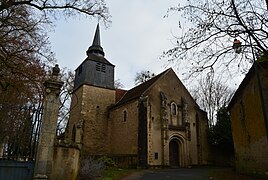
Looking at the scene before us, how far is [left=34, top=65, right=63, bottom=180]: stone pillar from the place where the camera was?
8.10 m

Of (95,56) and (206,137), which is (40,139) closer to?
(206,137)

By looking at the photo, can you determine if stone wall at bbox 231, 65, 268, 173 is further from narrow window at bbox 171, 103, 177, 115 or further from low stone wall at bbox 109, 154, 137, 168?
low stone wall at bbox 109, 154, 137, 168

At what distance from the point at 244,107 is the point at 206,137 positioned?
35.3 feet

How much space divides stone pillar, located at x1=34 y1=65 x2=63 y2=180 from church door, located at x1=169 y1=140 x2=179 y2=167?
1679 cm

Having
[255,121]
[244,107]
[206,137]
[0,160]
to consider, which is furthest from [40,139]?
[206,137]

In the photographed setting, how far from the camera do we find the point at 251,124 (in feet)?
49.1

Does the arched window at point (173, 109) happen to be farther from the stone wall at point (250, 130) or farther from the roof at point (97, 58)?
the roof at point (97, 58)

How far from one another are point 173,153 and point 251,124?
34.3 feet

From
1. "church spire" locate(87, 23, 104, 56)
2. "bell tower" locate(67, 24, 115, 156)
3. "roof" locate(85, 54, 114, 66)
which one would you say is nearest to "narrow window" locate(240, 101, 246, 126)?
"bell tower" locate(67, 24, 115, 156)

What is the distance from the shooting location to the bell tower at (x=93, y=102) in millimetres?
26578

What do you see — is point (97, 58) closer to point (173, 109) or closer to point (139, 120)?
point (139, 120)

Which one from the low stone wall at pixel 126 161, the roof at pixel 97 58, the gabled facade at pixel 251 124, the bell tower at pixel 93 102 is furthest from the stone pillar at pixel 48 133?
the roof at pixel 97 58

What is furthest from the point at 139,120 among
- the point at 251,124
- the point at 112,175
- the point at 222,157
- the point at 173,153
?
the point at 222,157

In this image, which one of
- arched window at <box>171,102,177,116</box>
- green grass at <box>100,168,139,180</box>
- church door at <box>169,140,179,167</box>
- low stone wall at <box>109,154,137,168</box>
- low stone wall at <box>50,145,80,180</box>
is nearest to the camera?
low stone wall at <box>50,145,80,180</box>
